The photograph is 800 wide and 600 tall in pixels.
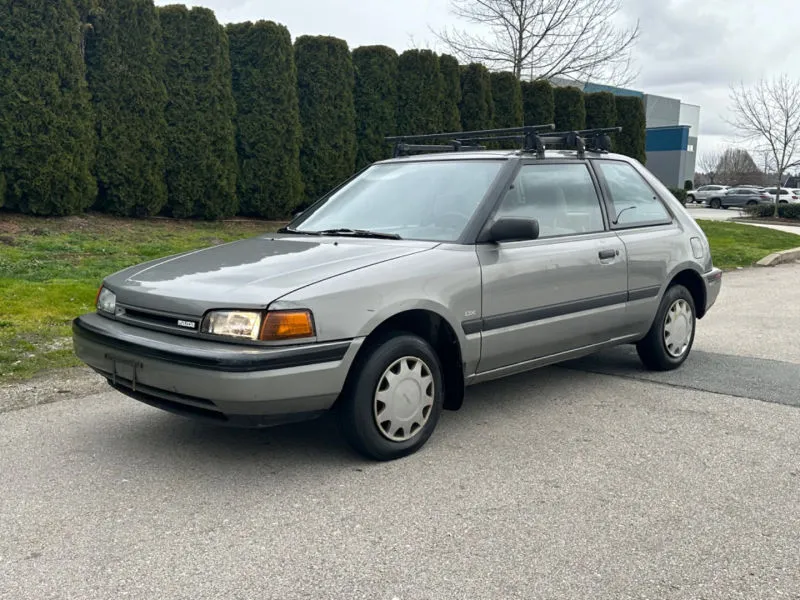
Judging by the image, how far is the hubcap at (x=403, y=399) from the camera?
3887 millimetres

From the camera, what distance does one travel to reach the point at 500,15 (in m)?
23.0

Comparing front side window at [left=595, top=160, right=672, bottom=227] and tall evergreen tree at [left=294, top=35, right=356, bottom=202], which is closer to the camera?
front side window at [left=595, top=160, right=672, bottom=227]

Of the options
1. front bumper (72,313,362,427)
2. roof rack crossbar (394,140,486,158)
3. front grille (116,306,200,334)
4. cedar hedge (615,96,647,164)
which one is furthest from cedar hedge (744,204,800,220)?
front grille (116,306,200,334)

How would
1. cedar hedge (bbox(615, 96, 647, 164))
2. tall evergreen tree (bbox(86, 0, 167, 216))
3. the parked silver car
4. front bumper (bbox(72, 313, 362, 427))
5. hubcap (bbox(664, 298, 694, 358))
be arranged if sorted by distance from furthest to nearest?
1. cedar hedge (bbox(615, 96, 647, 164))
2. tall evergreen tree (bbox(86, 0, 167, 216))
3. hubcap (bbox(664, 298, 694, 358))
4. the parked silver car
5. front bumper (bbox(72, 313, 362, 427))

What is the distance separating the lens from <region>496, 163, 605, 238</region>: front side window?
476cm

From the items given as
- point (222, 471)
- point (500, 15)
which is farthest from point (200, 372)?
point (500, 15)

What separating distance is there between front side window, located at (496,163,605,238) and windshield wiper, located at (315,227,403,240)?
66 centimetres

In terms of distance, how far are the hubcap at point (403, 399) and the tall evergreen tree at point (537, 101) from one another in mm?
16583

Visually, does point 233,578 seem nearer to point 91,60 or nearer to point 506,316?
point 506,316

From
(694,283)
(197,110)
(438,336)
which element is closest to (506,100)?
(197,110)

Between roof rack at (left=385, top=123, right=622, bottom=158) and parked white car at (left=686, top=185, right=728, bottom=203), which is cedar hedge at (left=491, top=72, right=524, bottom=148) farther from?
parked white car at (left=686, top=185, right=728, bottom=203)

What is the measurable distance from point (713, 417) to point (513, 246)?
5.37 feet

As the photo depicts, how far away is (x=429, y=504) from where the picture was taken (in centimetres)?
347

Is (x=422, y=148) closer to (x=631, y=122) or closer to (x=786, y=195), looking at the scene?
(x=631, y=122)
